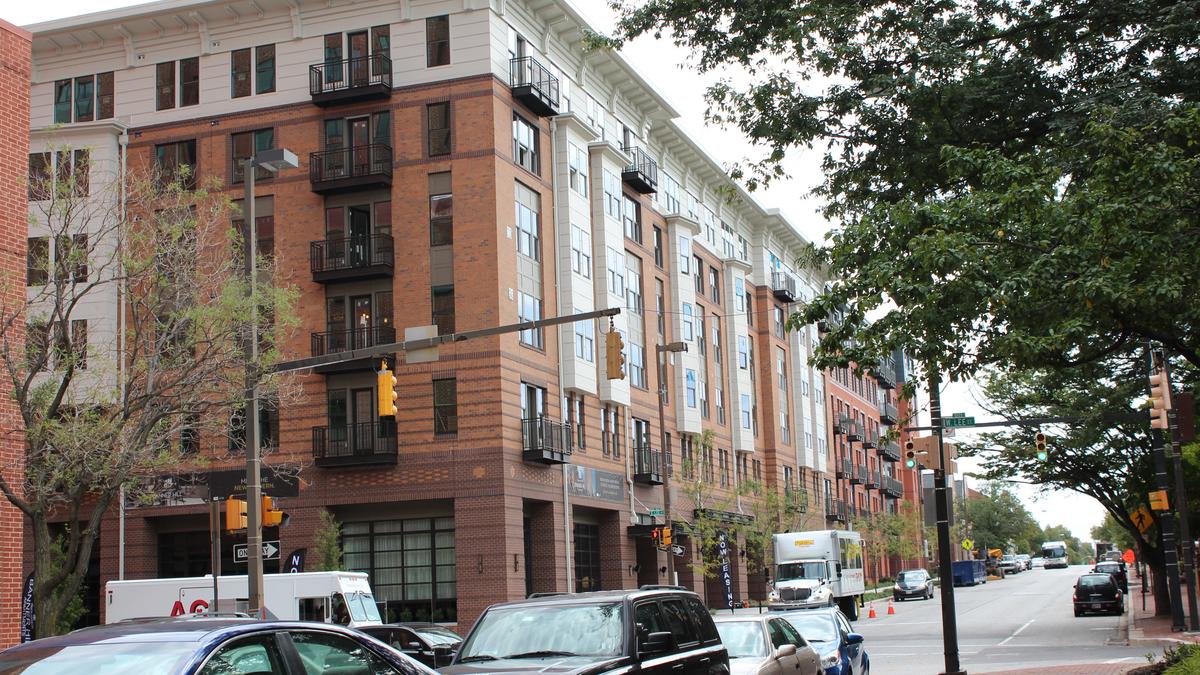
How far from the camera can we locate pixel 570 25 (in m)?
45.8

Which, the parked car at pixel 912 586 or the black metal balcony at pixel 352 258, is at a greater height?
the black metal balcony at pixel 352 258

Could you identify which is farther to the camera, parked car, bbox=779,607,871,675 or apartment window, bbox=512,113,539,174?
apartment window, bbox=512,113,539,174

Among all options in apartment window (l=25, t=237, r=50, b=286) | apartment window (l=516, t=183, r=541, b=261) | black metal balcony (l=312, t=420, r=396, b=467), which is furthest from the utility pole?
apartment window (l=516, t=183, r=541, b=261)

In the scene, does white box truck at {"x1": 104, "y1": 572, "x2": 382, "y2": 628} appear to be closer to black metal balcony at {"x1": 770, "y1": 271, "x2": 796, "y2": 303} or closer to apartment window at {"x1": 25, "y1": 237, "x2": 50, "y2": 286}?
apartment window at {"x1": 25, "y1": 237, "x2": 50, "y2": 286}

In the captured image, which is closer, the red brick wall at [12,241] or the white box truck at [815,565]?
the red brick wall at [12,241]

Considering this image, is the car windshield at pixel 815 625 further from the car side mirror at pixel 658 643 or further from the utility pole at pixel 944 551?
the car side mirror at pixel 658 643

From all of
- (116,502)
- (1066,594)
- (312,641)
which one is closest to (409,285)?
(116,502)

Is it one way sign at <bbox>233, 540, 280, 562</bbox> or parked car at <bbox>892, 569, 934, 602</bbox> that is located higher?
one way sign at <bbox>233, 540, 280, 562</bbox>

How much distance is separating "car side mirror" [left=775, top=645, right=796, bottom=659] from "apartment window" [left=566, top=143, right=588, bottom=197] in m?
32.0

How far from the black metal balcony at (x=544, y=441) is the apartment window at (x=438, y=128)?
357 inches

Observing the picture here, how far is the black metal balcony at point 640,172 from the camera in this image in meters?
51.5

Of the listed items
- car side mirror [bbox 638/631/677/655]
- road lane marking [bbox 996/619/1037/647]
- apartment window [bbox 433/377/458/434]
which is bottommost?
road lane marking [bbox 996/619/1037/647]

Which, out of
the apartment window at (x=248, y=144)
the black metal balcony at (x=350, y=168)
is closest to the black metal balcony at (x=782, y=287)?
the black metal balcony at (x=350, y=168)

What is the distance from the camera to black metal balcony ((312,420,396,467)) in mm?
40625
